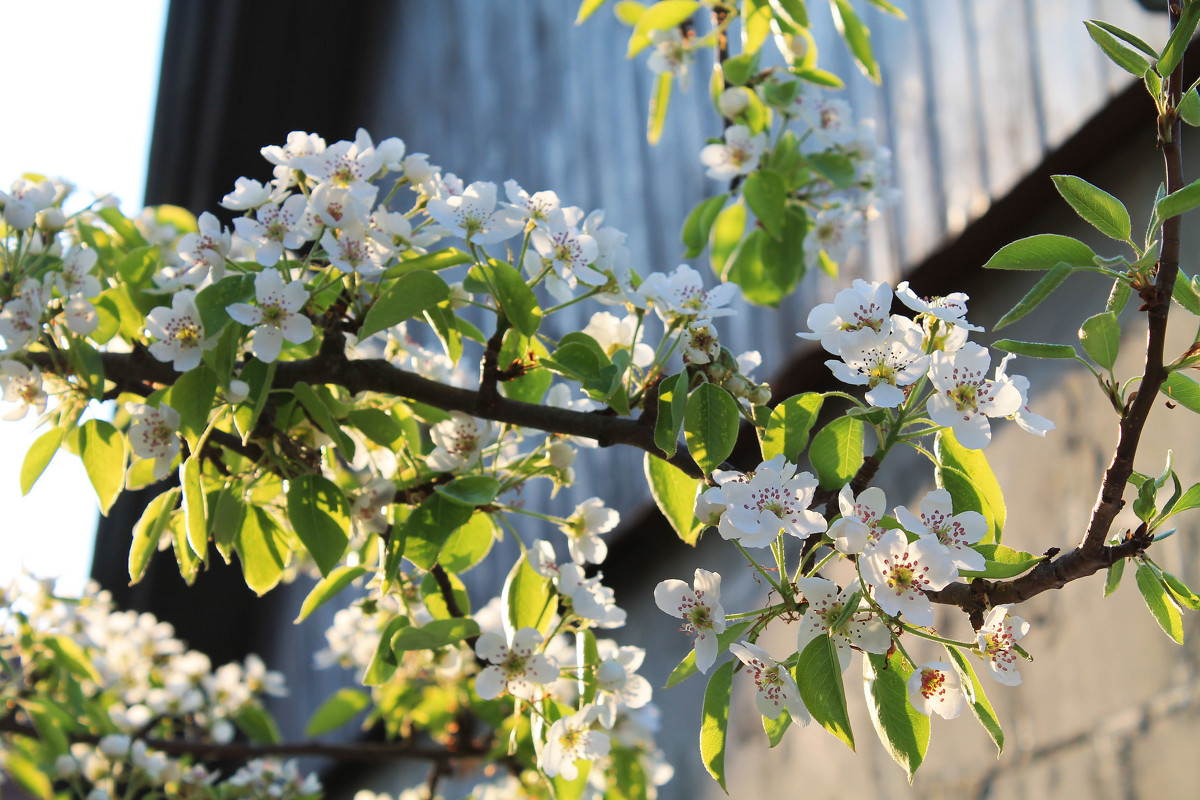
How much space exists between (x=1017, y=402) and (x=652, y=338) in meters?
2.14

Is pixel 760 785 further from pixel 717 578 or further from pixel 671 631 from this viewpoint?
pixel 717 578

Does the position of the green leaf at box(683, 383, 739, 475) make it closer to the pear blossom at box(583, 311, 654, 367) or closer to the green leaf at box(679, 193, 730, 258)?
the pear blossom at box(583, 311, 654, 367)

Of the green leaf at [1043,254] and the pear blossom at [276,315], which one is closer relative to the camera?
the green leaf at [1043,254]

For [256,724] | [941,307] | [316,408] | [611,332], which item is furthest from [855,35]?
[256,724]

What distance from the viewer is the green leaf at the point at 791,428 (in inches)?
32.1

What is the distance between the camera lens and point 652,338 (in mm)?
2871

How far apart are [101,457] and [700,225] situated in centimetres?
98

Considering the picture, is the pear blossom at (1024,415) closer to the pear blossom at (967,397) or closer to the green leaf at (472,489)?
the pear blossom at (967,397)

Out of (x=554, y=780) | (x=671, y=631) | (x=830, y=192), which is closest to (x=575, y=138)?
(x=671, y=631)

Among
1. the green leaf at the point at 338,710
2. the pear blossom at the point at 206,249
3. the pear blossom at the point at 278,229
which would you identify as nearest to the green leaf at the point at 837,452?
the pear blossom at the point at 278,229

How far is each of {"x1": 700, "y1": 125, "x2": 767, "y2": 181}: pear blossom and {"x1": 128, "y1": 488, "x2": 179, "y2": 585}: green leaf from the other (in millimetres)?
914

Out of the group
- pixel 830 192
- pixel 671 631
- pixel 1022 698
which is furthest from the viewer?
pixel 671 631

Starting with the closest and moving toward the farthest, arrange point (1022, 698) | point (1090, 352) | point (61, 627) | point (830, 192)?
point (1090, 352) < point (830, 192) < point (1022, 698) < point (61, 627)

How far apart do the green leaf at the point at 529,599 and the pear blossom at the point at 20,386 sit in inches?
22.3
